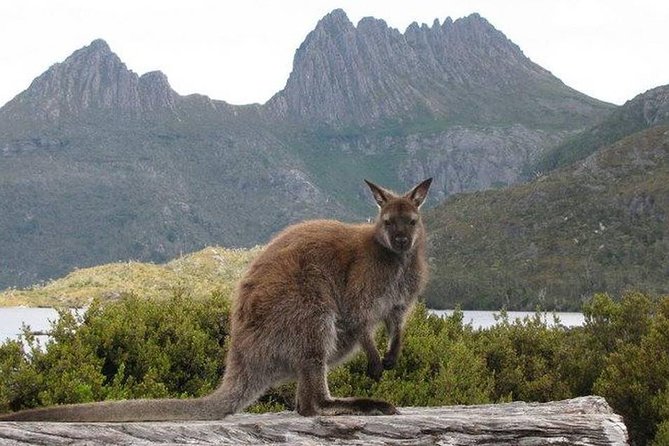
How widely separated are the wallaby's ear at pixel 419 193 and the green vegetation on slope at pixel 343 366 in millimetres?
3632

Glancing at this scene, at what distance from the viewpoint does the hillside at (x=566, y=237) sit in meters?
108

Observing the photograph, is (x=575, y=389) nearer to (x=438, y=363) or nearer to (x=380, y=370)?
(x=438, y=363)

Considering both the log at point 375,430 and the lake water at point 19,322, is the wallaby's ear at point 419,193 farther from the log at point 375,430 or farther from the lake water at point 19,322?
the lake water at point 19,322

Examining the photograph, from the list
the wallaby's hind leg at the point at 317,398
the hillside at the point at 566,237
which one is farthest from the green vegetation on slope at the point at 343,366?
the hillside at the point at 566,237

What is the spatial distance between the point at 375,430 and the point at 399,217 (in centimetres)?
211

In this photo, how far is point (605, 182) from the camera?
411 ft

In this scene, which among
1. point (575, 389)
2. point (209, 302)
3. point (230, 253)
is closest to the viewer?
point (209, 302)

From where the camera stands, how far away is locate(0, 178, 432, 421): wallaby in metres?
6.64

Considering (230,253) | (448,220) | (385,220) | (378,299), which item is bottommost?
(378,299)

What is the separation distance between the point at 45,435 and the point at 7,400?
4.27 meters

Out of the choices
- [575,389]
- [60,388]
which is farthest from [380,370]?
[575,389]

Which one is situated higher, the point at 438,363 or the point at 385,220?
the point at 385,220

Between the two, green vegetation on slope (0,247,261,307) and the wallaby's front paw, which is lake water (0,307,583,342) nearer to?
green vegetation on slope (0,247,261,307)

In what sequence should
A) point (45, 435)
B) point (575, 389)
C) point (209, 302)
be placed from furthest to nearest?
1. point (575, 389)
2. point (209, 302)
3. point (45, 435)
